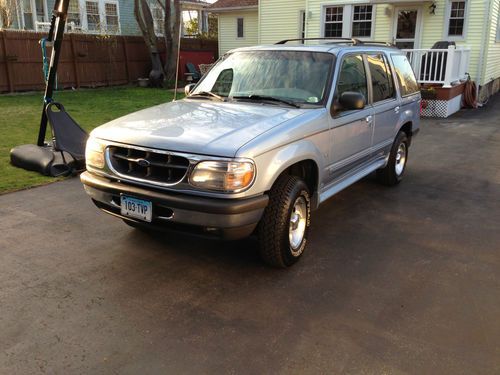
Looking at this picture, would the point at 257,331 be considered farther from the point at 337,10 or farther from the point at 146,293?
the point at 337,10

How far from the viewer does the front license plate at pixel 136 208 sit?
3602mm

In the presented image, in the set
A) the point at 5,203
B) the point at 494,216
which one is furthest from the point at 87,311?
the point at 494,216

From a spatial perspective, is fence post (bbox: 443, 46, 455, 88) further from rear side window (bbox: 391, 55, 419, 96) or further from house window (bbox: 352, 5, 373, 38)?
rear side window (bbox: 391, 55, 419, 96)

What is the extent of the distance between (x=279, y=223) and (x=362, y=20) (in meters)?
16.1

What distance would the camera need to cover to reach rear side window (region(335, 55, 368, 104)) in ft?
15.4

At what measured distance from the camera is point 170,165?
351 cm

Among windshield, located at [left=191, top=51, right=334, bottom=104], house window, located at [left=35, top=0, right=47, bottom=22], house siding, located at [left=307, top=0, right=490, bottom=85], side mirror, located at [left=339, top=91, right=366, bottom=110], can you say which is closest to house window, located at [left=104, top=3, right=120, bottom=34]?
house window, located at [left=35, top=0, right=47, bottom=22]

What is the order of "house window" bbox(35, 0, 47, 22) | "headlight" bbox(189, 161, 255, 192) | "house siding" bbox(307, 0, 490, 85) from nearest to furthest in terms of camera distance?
"headlight" bbox(189, 161, 255, 192) < "house siding" bbox(307, 0, 490, 85) < "house window" bbox(35, 0, 47, 22)

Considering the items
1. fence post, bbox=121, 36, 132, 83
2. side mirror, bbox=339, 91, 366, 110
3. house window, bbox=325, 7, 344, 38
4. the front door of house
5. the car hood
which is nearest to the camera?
the car hood

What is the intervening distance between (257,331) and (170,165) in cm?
135

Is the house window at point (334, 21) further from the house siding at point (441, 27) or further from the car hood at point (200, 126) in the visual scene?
the car hood at point (200, 126)

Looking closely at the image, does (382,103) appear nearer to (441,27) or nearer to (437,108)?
(437,108)

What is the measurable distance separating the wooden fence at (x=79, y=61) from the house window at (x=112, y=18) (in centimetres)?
393

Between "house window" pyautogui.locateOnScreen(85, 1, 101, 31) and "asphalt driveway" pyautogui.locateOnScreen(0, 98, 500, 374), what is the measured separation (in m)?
20.5
